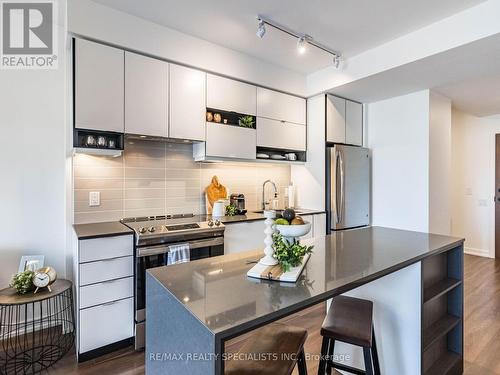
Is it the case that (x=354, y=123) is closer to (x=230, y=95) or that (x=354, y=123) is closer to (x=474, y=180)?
(x=230, y=95)

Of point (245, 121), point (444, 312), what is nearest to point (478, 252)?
point (444, 312)

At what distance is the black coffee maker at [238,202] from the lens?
10.6ft

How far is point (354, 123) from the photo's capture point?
380 centimetres

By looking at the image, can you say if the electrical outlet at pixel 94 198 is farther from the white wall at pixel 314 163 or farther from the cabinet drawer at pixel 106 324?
the white wall at pixel 314 163

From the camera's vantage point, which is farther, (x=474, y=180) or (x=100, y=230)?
(x=474, y=180)

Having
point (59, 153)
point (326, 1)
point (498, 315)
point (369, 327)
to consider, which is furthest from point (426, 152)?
point (59, 153)

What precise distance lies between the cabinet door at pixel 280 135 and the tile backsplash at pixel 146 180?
46 cm

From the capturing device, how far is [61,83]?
2611 millimetres

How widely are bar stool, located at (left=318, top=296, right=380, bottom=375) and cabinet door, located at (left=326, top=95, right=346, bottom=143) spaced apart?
7.73 feet

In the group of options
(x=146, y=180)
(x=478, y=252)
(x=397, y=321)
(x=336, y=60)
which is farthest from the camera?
(x=478, y=252)

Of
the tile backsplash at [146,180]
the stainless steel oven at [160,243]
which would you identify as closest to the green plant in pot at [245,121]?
the tile backsplash at [146,180]

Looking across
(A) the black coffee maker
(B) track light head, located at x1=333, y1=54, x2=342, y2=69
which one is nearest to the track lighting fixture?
(B) track light head, located at x1=333, y1=54, x2=342, y2=69

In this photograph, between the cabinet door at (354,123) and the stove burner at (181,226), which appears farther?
the cabinet door at (354,123)

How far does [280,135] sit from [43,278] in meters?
2.68
